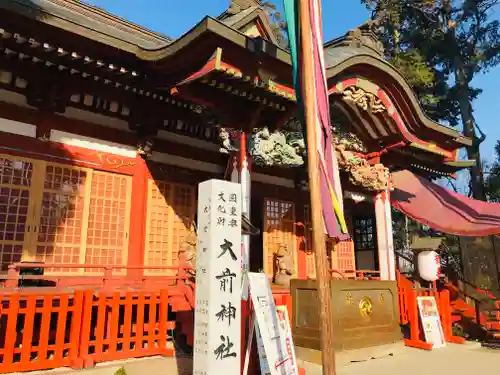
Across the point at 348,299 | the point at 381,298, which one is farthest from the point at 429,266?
the point at 348,299

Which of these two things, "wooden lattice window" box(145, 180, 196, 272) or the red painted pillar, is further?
"wooden lattice window" box(145, 180, 196, 272)

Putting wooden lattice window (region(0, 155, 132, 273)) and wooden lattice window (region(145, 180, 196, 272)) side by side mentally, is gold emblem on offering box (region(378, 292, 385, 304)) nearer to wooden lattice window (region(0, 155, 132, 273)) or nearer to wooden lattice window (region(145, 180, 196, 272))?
wooden lattice window (region(145, 180, 196, 272))

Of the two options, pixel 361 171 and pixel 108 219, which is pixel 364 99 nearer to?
pixel 361 171

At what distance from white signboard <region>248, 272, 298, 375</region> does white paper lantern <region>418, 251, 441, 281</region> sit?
601 cm

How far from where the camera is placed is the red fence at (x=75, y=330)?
4918 mm

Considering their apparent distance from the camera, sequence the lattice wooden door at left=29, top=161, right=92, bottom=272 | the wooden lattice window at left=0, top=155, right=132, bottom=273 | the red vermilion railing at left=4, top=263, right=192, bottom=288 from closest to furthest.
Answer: the red vermilion railing at left=4, top=263, right=192, bottom=288
the wooden lattice window at left=0, top=155, right=132, bottom=273
the lattice wooden door at left=29, top=161, right=92, bottom=272

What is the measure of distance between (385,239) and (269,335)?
5961 millimetres

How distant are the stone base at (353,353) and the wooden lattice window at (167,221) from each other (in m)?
3.27

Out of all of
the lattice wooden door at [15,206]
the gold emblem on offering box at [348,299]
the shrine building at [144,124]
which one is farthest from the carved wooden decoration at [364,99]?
the lattice wooden door at [15,206]

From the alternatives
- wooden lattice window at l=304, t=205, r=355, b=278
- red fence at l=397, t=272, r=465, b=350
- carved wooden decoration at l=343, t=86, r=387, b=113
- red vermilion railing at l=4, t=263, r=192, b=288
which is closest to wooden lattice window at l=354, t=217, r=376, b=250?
wooden lattice window at l=304, t=205, r=355, b=278

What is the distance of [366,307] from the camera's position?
7.44 metres

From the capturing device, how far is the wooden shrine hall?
627 cm

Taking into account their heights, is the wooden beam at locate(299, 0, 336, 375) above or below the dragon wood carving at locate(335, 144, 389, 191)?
below

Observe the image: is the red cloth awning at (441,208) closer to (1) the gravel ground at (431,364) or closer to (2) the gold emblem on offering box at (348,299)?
(1) the gravel ground at (431,364)
